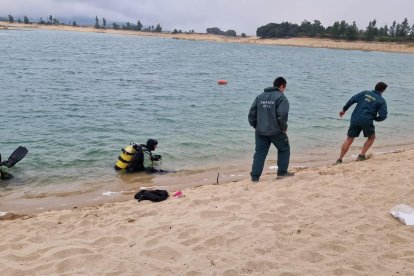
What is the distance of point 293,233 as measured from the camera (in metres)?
5.57

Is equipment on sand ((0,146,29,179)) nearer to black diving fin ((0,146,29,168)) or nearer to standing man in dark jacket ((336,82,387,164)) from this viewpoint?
black diving fin ((0,146,29,168))

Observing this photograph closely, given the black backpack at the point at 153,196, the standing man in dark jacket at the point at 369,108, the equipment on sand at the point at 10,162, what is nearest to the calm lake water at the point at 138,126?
the equipment on sand at the point at 10,162

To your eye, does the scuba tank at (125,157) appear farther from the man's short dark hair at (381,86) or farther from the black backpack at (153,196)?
the man's short dark hair at (381,86)

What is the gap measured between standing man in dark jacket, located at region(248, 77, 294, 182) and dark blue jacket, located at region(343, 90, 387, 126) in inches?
105

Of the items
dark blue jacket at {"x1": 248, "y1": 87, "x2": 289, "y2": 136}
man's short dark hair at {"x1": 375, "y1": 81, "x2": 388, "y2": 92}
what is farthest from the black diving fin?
man's short dark hair at {"x1": 375, "y1": 81, "x2": 388, "y2": 92}

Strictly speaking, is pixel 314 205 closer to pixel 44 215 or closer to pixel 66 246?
pixel 66 246

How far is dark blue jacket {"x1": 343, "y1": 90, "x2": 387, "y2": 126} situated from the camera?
976 centimetres

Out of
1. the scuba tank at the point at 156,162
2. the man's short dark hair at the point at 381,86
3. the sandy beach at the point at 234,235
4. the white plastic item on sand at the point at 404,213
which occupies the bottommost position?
the scuba tank at the point at 156,162

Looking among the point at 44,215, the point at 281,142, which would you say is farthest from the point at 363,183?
the point at 44,215

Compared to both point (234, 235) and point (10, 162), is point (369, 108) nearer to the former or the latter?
point (234, 235)

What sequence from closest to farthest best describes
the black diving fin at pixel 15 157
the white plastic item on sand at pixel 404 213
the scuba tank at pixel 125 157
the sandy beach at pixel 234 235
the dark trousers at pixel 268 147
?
the sandy beach at pixel 234 235, the white plastic item on sand at pixel 404 213, the dark trousers at pixel 268 147, the black diving fin at pixel 15 157, the scuba tank at pixel 125 157

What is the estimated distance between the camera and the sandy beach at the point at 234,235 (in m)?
4.76

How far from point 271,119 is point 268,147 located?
77 cm

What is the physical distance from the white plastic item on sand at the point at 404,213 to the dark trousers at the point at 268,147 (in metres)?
2.57
